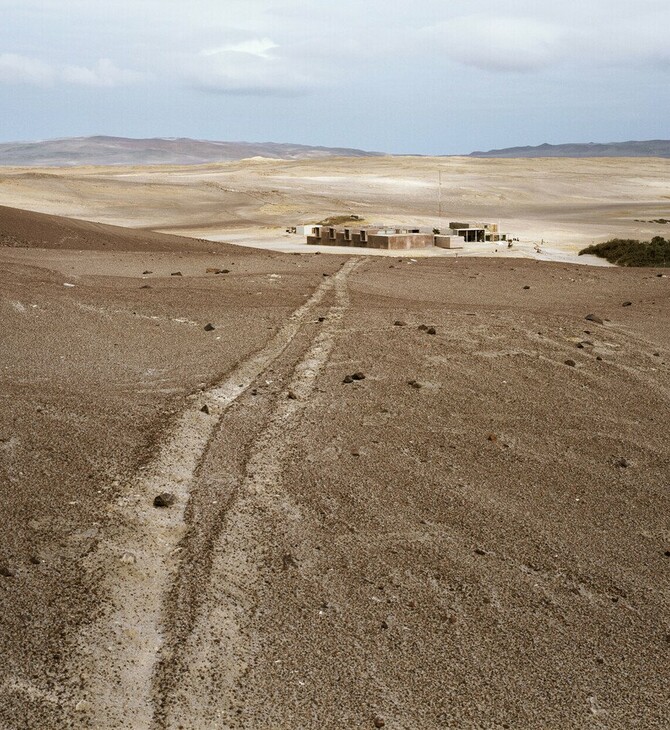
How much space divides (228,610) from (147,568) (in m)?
0.57

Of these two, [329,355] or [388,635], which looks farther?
[329,355]

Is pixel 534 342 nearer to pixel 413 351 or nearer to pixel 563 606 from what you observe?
pixel 413 351

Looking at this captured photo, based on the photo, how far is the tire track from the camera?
3801mm

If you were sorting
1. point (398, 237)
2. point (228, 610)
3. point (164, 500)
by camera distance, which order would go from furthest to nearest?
point (398, 237), point (164, 500), point (228, 610)

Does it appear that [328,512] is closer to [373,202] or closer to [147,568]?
[147,568]

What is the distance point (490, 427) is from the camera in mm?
7453

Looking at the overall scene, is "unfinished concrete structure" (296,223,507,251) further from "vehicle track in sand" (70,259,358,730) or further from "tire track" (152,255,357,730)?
"tire track" (152,255,357,730)

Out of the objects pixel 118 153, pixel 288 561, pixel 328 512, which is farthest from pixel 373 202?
pixel 118 153

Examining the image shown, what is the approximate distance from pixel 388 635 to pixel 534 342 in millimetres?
6593

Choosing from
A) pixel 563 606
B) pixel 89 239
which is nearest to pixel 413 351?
pixel 563 606

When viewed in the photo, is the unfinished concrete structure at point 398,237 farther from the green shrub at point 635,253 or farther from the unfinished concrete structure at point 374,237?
the green shrub at point 635,253

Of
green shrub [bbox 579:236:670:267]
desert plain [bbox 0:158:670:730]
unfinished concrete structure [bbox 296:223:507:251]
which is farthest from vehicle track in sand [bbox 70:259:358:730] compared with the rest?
unfinished concrete structure [bbox 296:223:507:251]

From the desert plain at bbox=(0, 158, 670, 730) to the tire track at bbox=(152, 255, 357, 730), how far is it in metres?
Answer: 0.01

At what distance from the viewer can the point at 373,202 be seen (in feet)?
147
